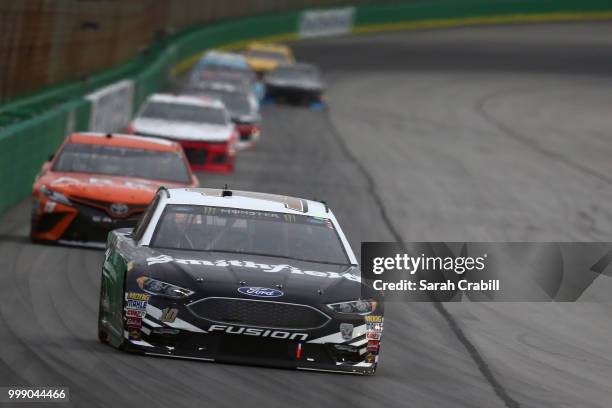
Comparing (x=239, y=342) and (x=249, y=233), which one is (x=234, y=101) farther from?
(x=239, y=342)

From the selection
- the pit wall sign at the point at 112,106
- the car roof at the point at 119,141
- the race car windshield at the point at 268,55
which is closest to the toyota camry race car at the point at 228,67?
the pit wall sign at the point at 112,106

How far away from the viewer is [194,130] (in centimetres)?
2514

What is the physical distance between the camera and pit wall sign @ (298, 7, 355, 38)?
68.3 m

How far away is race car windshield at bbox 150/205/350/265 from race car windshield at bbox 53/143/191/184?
6.03 m

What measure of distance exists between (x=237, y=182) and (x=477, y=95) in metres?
Result: 27.6

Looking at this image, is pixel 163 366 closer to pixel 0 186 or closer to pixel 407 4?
pixel 0 186

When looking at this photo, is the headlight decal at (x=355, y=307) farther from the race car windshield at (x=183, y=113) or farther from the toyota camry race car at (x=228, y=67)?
the toyota camry race car at (x=228, y=67)

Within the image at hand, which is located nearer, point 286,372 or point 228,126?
point 286,372

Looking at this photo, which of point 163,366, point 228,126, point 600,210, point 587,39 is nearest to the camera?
point 163,366

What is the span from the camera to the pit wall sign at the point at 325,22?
68.3 m

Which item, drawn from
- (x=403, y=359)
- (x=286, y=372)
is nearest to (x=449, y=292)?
(x=403, y=359)

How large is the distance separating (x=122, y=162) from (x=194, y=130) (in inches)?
334

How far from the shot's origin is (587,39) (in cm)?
6950

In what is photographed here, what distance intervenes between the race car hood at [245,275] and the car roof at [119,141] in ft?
23.5
